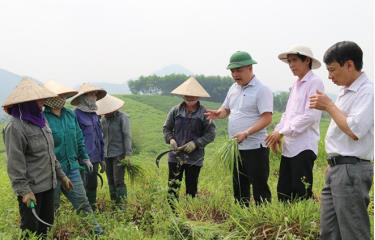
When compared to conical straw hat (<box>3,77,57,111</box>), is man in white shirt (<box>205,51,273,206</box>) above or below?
below

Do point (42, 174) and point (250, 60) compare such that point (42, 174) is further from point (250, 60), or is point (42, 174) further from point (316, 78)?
point (316, 78)

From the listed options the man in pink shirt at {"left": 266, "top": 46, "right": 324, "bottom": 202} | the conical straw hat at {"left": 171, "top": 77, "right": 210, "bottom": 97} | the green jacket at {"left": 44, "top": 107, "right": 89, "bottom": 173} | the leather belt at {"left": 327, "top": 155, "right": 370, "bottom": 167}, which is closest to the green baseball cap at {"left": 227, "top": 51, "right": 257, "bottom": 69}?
the man in pink shirt at {"left": 266, "top": 46, "right": 324, "bottom": 202}

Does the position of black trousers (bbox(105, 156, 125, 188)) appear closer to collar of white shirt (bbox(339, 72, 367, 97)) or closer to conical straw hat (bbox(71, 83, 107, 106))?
conical straw hat (bbox(71, 83, 107, 106))

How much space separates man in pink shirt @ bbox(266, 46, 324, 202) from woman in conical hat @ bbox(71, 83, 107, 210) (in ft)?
6.78

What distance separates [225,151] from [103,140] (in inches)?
66.9

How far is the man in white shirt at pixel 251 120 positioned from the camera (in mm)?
3906

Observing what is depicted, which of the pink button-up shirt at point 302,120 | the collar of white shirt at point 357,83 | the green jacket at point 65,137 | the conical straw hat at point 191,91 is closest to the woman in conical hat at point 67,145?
the green jacket at point 65,137

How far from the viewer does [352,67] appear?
262 cm

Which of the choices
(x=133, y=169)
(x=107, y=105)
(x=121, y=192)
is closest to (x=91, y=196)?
(x=121, y=192)

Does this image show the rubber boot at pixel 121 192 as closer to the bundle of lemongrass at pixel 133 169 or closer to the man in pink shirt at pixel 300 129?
the bundle of lemongrass at pixel 133 169

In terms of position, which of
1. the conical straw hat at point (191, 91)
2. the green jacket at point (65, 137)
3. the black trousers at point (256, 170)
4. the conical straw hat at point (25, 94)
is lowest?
the black trousers at point (256, 170)

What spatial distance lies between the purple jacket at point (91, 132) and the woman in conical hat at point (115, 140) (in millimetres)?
325

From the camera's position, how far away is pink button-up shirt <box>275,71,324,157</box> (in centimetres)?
351

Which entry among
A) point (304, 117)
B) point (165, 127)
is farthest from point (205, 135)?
point (304, 117)
